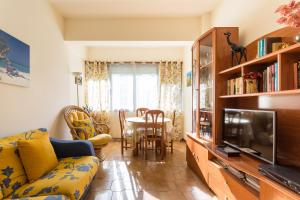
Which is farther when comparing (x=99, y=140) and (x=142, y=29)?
(x=142, y=29)

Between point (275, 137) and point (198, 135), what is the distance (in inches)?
58.1

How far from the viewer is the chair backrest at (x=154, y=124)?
3736 mm

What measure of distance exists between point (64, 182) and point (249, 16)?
2.71 metres

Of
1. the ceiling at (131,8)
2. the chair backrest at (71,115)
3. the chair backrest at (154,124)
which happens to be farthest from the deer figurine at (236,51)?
the chair backrest at (71,115)

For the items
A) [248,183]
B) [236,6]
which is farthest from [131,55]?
[248,183]

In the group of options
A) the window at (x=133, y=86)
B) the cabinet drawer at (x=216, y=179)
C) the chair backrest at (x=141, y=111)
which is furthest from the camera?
the window at (x=133, y=86)

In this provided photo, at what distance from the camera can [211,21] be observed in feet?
11.9

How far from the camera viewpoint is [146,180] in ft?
9.27

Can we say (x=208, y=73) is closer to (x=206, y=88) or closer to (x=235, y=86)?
(x=206, y=88)

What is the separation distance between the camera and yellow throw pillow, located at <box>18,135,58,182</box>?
186 cm

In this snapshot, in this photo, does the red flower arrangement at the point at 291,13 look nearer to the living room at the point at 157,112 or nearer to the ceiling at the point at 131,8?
the living room at the point at 157,112

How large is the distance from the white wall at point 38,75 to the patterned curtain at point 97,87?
1.38m

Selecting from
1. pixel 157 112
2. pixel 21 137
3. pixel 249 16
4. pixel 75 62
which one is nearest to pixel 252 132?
pixel 249 16

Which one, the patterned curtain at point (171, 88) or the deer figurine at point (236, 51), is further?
the patterned curtain at point (171, 88)
